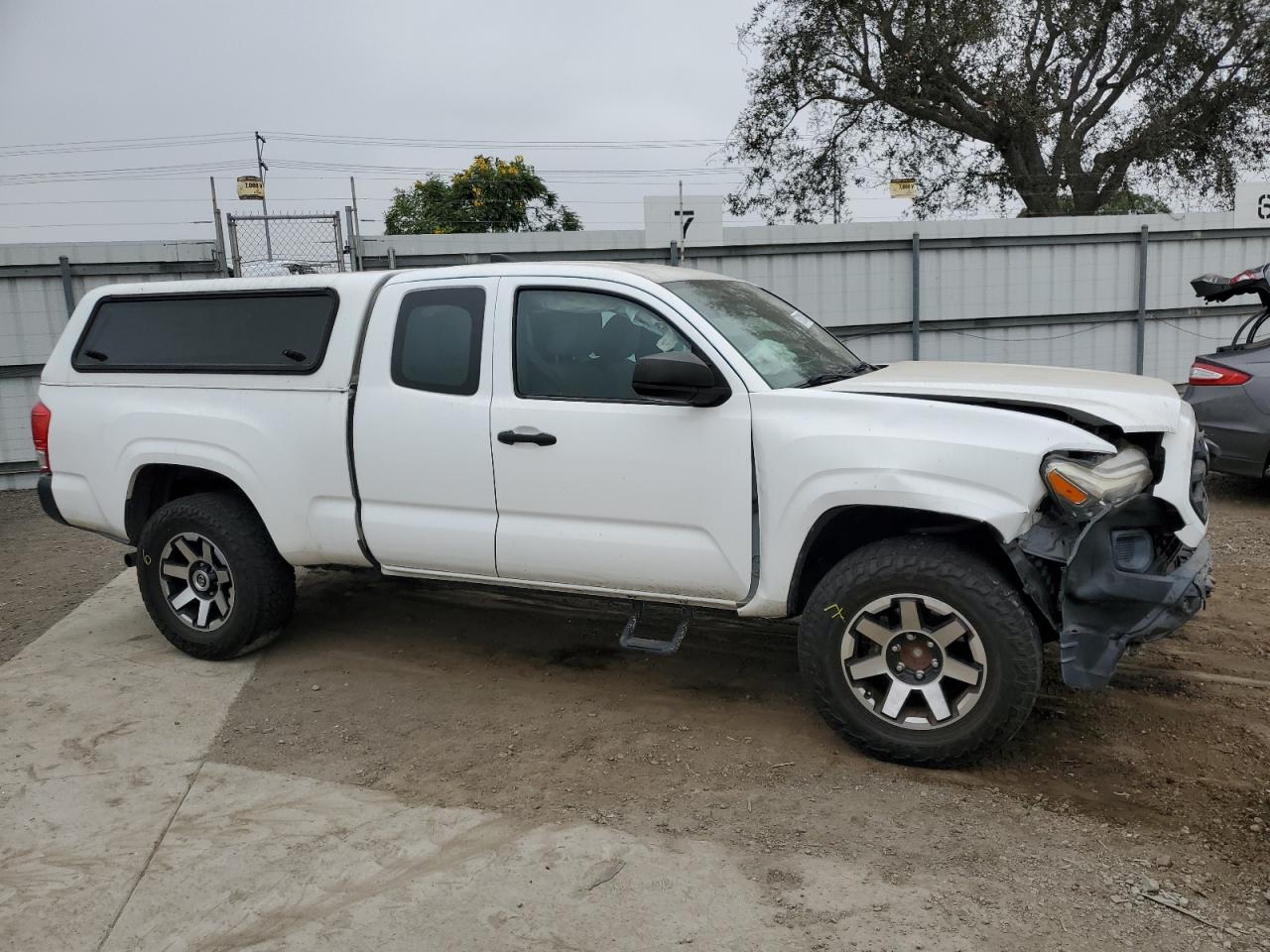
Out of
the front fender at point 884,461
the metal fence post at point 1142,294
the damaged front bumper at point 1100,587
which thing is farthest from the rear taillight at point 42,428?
the metal fence post at point 1142,294

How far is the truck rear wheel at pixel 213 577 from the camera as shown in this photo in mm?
4980

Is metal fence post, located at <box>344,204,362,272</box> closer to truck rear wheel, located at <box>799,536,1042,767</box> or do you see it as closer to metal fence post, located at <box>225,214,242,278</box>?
metal fence post, located at <box>225,214,242,278</box>

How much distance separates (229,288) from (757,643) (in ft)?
10.4

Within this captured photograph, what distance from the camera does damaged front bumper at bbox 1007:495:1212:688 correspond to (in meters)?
3.47

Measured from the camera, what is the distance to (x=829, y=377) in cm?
432

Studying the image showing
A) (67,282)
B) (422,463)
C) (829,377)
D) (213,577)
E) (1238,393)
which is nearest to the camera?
(829,377)

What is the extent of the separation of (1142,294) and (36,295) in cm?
1312

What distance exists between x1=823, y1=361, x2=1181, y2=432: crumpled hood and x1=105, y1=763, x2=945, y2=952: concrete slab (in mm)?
1719

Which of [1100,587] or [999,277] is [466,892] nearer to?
[1100,587]

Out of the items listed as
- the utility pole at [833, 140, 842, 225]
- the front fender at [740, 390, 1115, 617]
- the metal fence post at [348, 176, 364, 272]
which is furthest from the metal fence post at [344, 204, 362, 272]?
the utility pole at [833, 140, 842, 225]

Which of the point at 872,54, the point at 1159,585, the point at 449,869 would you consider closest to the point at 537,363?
the point at 449,869

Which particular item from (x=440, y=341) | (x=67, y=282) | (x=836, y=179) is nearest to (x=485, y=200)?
(x=836, y=179)

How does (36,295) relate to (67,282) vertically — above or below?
below

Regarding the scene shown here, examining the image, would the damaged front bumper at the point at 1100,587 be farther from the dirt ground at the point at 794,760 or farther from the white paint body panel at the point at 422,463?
the white paint body panel at the point at 422,463
